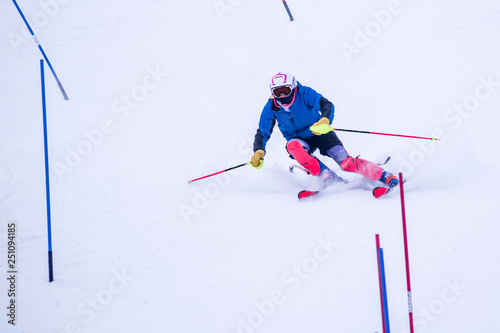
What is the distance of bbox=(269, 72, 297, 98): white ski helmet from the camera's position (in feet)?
15.6

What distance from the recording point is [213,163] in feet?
21.7

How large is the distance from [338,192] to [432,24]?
481 cm

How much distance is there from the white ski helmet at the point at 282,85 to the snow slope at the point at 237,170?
3.96 feet

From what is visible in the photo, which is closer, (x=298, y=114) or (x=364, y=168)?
(x=364, y=168)

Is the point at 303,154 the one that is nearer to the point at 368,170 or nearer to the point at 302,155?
the point at 302,155

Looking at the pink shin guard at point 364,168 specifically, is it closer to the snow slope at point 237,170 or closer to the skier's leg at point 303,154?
the snow slope at point 237,170

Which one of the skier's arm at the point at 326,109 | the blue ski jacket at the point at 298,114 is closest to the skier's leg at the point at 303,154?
the blue ski jacket at the point at 298,114

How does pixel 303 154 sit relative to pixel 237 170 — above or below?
below

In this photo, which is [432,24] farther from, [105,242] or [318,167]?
[105,242]

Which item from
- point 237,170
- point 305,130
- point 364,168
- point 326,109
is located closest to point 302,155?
point 305,130

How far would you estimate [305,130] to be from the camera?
517 centimetres

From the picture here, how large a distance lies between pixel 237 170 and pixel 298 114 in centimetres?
156

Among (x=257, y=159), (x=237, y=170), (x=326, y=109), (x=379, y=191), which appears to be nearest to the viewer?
(x=379, y=191)

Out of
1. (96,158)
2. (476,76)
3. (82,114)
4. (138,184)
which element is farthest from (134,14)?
(476,76)
